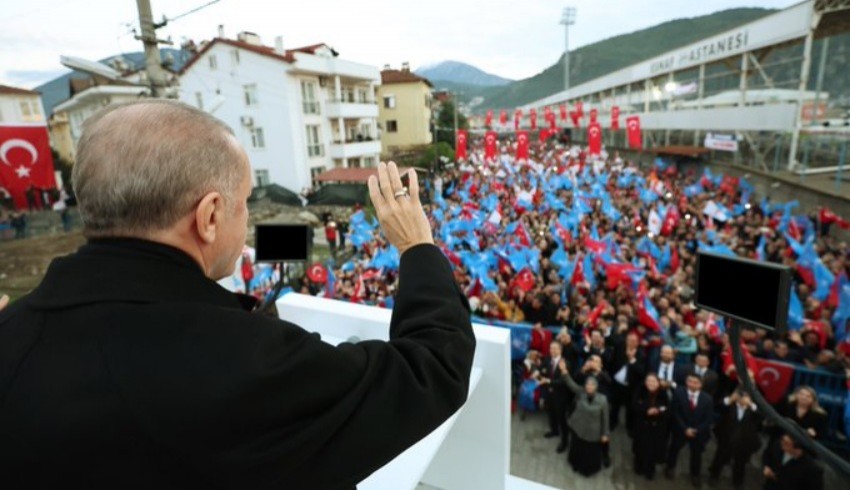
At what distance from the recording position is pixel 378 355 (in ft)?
3.23

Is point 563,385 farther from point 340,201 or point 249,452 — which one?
point 340,201

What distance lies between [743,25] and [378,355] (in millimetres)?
23265

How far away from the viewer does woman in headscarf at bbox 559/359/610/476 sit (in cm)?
534

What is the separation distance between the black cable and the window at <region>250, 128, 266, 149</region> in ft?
90.2

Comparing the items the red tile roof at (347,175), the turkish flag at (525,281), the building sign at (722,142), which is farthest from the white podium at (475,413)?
the building sign at (722,142)

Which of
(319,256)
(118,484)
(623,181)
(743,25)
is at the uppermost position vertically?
(743,25)

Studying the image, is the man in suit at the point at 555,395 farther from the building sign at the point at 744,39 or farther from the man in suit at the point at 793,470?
the building sign at the point at 744,39

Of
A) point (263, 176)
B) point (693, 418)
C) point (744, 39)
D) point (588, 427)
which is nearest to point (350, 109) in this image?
point (263, 176)

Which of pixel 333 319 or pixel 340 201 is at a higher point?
pixel 333 319

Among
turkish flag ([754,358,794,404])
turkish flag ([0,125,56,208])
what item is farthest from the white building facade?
turkish flag ([754,358,794,404])

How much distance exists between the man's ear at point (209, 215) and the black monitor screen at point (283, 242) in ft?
4.64

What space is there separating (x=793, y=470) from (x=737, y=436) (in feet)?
2.50

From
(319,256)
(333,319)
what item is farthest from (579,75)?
(333,319)

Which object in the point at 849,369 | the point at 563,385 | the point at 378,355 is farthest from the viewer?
the point at 563,385
